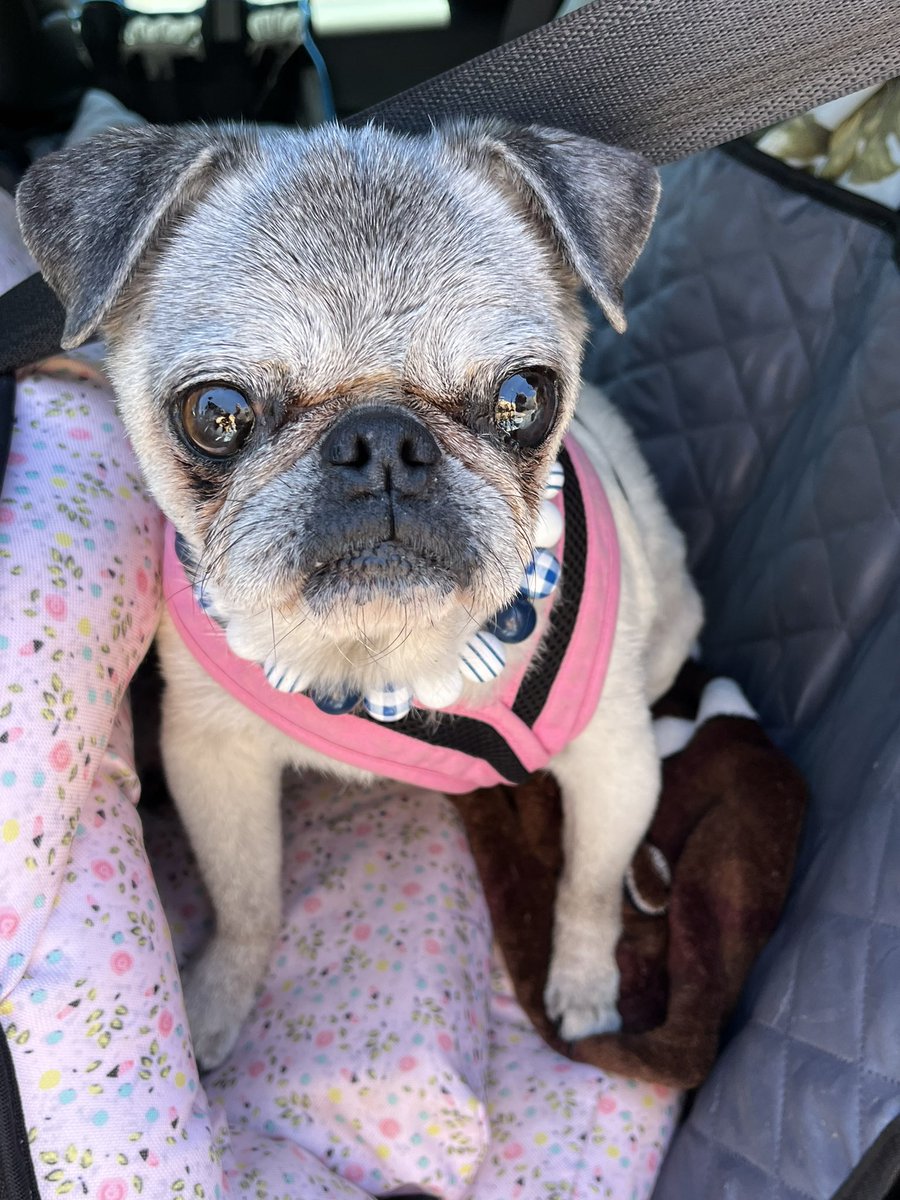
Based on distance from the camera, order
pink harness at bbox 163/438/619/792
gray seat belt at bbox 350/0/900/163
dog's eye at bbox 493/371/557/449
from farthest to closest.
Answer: pink harness at bbox 163/438/619/792, gray seat belt at bbox 350/0/900/163, dog's eye at bbox 493/371/557/449

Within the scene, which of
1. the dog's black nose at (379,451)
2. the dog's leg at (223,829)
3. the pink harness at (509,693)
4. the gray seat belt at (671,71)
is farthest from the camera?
the dog's leg at (223,829)

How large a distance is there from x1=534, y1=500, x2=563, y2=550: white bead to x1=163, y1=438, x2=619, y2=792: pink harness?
66 millimetres

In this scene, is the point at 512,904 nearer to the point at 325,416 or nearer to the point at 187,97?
the point at 325,416

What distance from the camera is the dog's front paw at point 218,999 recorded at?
6.56 feet

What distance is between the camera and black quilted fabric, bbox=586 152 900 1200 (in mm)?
1684

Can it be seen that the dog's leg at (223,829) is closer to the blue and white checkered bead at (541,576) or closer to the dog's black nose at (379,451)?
the blue and white checkered bead at (541,576)

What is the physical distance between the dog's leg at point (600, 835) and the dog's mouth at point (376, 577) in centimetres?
60

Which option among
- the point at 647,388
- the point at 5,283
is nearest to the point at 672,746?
the point at 647,388

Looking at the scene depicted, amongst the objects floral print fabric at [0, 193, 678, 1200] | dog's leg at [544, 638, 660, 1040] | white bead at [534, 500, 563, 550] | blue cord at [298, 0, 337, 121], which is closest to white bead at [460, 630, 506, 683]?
white bead at [534, 500, 563, 550]

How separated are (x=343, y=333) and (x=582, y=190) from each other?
0.46 m

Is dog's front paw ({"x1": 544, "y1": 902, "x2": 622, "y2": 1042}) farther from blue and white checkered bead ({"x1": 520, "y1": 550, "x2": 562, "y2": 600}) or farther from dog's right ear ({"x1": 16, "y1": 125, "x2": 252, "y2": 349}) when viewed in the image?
dog's right ear ({"x1": 16, "y1": 125, "x2": 252, "y2": 349})

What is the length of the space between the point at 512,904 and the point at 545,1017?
0.83 ft

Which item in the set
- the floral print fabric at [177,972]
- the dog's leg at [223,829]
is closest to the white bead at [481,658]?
the dog's leg at [223,829]

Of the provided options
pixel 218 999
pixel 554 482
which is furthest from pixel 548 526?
pixel 218 999
